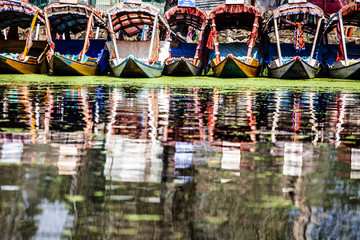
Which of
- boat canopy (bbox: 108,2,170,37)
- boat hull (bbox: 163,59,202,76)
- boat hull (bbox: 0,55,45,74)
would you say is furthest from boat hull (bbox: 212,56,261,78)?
boat hull (bbox: 0,55,45,74)

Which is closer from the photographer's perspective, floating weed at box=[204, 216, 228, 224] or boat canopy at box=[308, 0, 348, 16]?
floating weed at box=[204, 216, 228, 224]

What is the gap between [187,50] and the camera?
1584 cm

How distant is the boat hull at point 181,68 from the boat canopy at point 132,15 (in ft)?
5.02

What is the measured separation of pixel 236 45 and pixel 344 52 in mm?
4328

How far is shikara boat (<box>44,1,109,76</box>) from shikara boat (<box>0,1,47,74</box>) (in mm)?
533

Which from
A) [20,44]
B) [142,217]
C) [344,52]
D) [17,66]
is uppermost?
[20,44]

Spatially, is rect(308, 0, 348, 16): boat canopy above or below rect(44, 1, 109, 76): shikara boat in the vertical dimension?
above

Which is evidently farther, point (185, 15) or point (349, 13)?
point (185, 15)

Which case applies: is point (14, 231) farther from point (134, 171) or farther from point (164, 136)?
point (164, 136)

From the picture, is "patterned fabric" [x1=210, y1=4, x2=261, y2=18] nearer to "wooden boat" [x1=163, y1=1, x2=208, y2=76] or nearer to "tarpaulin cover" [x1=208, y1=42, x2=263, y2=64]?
"wooden boat" [x1=163, y1=1, x2=208, y2=76]

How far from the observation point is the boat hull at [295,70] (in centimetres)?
1141

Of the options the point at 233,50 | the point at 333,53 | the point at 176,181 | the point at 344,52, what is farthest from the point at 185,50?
the point at 176,181

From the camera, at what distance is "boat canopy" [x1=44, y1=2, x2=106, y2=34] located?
13.5m

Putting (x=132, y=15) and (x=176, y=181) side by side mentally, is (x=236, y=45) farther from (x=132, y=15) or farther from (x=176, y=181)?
(x=176, y=181)
